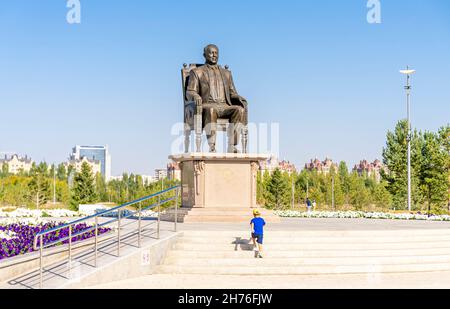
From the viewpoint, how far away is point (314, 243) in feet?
33.9

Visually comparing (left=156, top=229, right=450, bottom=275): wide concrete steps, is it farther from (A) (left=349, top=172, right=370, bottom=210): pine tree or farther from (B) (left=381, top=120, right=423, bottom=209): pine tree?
(A) (left=349, top=172, right=370, bottom=210): pine tree

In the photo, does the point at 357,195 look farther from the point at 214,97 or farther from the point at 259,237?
the point at 259,237

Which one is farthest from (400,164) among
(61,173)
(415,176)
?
(61,173)

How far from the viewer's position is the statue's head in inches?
561

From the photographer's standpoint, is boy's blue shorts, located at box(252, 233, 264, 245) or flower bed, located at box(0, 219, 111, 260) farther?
boy's blue shorts, located at box(252, 233, 264, 245)

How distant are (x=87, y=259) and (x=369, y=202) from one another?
5697 cm

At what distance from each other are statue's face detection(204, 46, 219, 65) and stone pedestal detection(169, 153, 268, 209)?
2.66 meters

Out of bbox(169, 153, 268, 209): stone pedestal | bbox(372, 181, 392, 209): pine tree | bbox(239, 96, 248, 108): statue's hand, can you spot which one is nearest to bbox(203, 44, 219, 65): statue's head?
bbox(239, 96, 248, 108): statue's hand

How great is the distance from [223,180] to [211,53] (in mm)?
3360

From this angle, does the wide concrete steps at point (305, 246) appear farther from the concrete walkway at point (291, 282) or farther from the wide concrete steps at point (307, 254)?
the concrete walkway at point (291, 282)

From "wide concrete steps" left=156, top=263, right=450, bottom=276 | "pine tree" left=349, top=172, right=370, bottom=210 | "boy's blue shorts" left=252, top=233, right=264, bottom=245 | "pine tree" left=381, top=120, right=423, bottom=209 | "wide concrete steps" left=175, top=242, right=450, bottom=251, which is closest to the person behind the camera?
"wide concrete steps" left=156, top=263, right=450, bottom=276

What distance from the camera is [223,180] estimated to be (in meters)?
13.5

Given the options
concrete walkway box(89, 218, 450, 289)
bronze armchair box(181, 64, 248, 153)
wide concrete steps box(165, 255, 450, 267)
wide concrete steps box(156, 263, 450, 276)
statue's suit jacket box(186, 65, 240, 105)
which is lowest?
concrete walkway box(89, 218, 450, 289)

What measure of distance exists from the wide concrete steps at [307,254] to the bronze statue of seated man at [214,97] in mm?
3823
